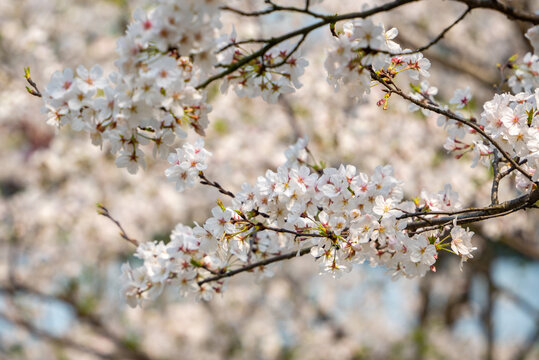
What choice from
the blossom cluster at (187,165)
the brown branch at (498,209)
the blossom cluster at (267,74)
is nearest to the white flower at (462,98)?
the brown branch at (498,209)

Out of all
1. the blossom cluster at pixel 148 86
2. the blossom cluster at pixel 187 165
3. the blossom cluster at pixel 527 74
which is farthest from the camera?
the blossom cluster at pixel 527 74

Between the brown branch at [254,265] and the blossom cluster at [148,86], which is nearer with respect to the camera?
the blossom cluster at [148,86]

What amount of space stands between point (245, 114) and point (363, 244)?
4918mm

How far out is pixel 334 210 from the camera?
5.22 feet

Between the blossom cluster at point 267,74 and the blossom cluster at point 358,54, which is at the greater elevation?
the blossom cluster at point 358,54

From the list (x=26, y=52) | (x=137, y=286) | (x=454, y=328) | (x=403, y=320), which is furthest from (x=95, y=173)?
(x=403, y=320)

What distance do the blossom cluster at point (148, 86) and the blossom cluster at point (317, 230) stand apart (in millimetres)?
304

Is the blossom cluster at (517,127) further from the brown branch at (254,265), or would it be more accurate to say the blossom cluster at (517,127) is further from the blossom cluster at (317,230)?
the brown branch at (254,265)

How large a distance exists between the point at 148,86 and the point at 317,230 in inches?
27.6

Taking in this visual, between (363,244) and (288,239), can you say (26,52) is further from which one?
(363,244)

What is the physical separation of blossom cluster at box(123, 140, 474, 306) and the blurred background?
2494 mm

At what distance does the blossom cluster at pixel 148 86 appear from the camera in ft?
4.25

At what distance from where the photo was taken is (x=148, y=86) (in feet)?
4.47

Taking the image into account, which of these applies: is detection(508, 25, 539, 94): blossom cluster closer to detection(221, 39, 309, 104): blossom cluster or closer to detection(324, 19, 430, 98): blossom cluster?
detection(324, 19, 430, 98): blossom cluster
